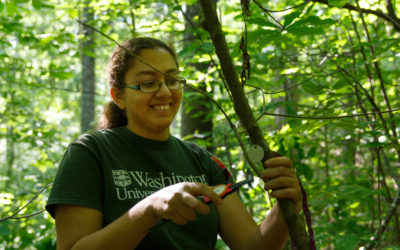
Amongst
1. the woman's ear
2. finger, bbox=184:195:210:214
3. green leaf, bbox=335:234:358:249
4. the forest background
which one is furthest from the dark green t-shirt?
green leaf, bbox=335:234:358:249

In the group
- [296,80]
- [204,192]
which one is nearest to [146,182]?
[204,192]

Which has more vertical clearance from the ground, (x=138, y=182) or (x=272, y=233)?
(x=138, y=182)

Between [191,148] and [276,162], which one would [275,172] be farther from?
[191,148]

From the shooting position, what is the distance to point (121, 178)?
165 cm

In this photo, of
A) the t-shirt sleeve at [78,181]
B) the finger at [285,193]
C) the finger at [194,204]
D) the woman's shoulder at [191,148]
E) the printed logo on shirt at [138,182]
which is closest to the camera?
the finger at [194,204]

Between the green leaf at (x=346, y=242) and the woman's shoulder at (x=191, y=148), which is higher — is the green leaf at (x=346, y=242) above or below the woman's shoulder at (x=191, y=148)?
below

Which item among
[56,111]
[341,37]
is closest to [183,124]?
[341,37]

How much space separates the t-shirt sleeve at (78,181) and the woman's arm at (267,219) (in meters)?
0.75

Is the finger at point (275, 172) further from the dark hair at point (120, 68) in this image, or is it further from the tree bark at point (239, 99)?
the dark hair at point (120, 68)

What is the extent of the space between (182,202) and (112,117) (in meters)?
1.24

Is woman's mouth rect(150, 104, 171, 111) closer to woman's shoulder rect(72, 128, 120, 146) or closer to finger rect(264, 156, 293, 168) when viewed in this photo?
woman's shoulder rect(72, 128, 120, 146)

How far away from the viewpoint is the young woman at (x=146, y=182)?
120cm

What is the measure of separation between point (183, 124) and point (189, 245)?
2.88 m

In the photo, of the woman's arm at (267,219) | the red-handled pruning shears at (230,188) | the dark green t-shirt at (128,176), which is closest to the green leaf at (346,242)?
the woman's arm at (267,219)
